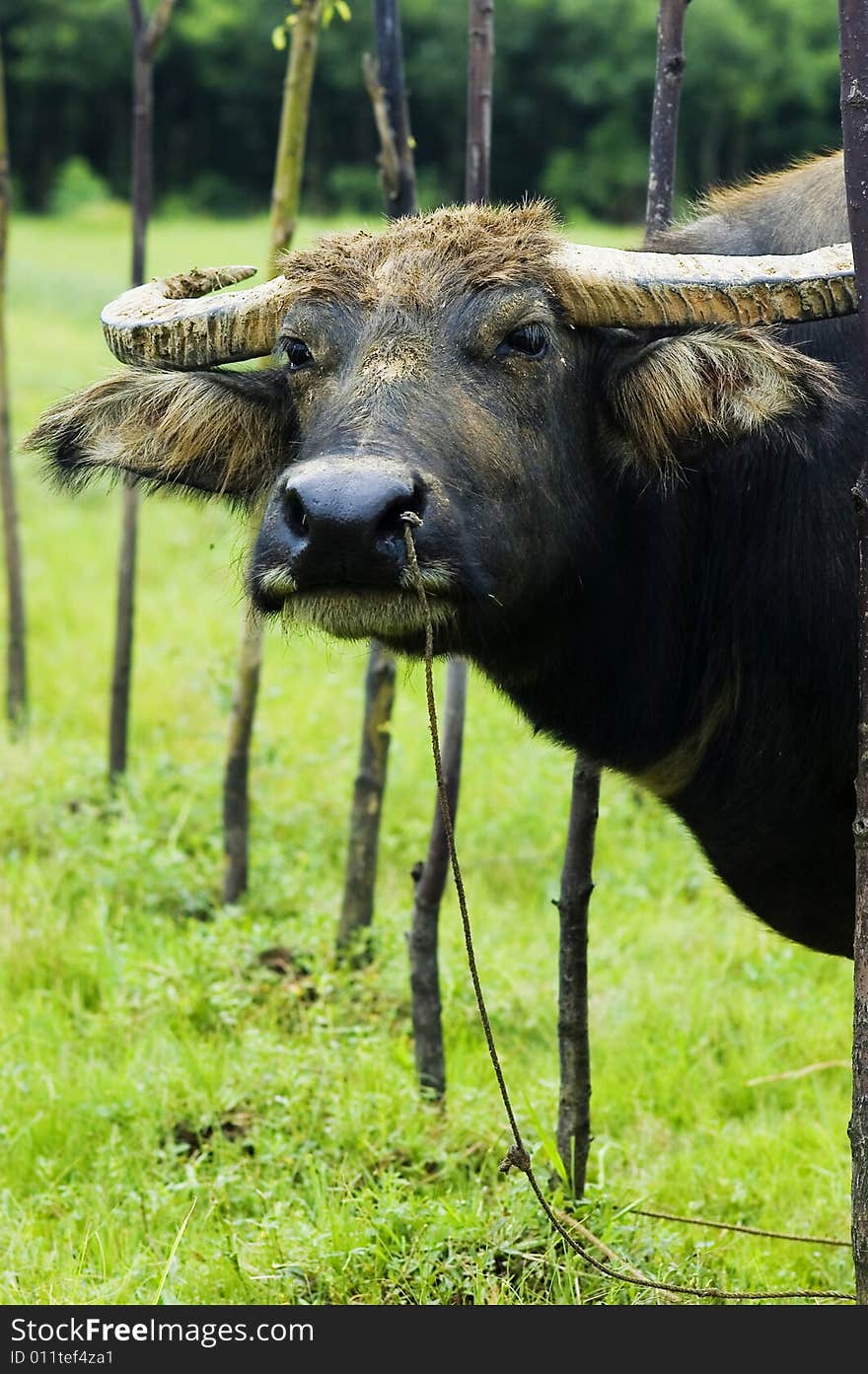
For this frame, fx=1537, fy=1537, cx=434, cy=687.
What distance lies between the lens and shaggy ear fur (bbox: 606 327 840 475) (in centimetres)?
330

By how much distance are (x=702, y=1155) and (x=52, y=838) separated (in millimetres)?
3509

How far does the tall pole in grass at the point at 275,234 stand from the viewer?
600 cm

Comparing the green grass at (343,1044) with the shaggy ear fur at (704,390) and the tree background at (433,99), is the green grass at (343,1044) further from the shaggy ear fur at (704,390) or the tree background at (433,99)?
the tree background at (433,99)

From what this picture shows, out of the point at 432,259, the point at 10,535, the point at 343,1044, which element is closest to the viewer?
the point at 432,259

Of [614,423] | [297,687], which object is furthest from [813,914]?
[297,687]

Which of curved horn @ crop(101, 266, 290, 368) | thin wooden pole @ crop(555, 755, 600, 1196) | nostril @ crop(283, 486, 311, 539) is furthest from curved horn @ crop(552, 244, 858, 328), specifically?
thin wooden pole @ crop(555, 755, 600, 1196)

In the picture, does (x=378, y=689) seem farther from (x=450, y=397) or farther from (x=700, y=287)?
(x=700, y=287)

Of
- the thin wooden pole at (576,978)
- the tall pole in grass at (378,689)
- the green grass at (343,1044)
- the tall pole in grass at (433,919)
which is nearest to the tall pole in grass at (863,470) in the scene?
the green grass at (343,1044)

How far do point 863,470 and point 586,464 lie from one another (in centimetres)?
106

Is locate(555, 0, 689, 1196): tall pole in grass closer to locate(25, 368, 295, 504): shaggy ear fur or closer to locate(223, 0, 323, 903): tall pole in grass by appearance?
locate(25, 368, 295, 504): shaggy ear fur

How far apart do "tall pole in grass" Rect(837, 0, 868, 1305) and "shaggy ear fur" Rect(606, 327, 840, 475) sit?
60 centimetres

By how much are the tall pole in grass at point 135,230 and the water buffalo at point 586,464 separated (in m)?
2.69

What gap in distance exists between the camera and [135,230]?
6988mm

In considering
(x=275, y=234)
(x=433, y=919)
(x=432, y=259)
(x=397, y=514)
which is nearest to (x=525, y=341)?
(x=432, y=259)
